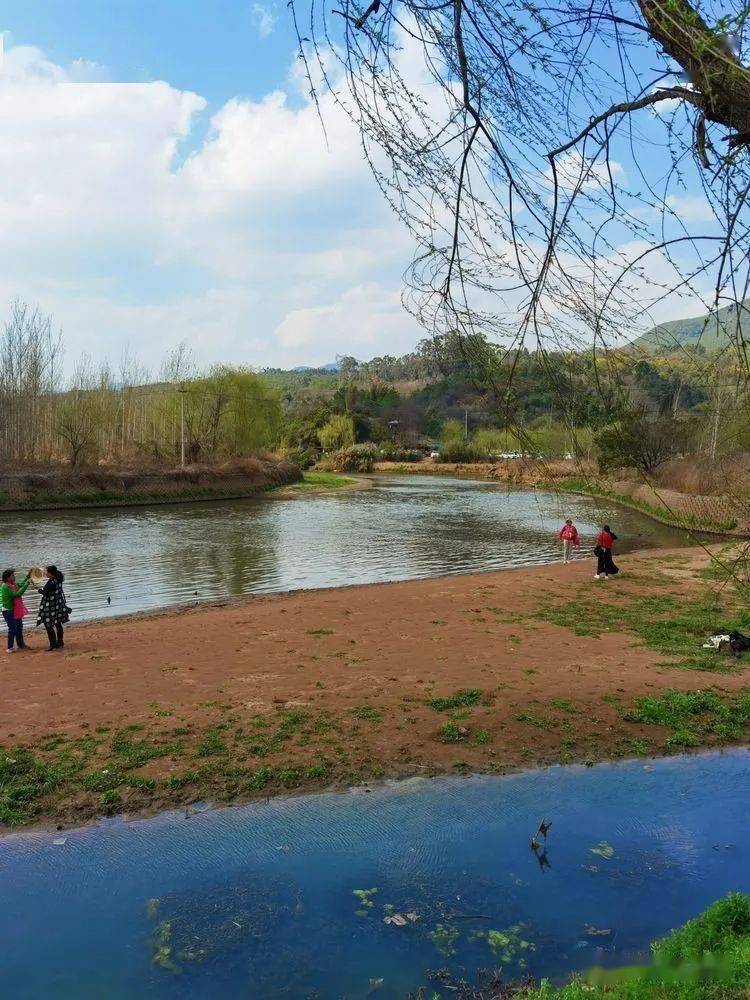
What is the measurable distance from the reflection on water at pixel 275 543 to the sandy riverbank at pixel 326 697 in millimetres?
2643

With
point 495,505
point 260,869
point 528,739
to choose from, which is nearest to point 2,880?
point 260,869

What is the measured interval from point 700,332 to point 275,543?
89.5 feet

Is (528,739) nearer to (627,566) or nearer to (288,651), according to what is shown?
(288,651)

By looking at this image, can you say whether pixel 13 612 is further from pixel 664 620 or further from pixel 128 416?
pixel 128 416

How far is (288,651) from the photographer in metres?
12.1

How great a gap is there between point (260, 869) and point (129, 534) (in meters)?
27.3

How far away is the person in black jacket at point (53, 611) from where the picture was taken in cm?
1252

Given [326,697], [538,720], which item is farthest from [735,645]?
[326,697]

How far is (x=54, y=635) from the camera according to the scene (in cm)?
1260

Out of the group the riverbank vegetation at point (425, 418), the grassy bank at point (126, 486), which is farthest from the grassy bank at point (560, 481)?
the grassy bank at point (126, 486)

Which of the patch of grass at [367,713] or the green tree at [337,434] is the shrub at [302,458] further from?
the patch of grass at [367,713]

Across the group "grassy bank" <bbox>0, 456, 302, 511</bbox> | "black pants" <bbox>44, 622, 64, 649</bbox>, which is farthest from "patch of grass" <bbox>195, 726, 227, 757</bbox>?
"grassy bank" <bbox>0, 456, 302, 511</bbox>

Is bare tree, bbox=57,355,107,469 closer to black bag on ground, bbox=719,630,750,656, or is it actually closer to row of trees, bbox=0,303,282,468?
row of trees, bbox=0,303,282,468

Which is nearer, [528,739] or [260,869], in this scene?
[260,869]
